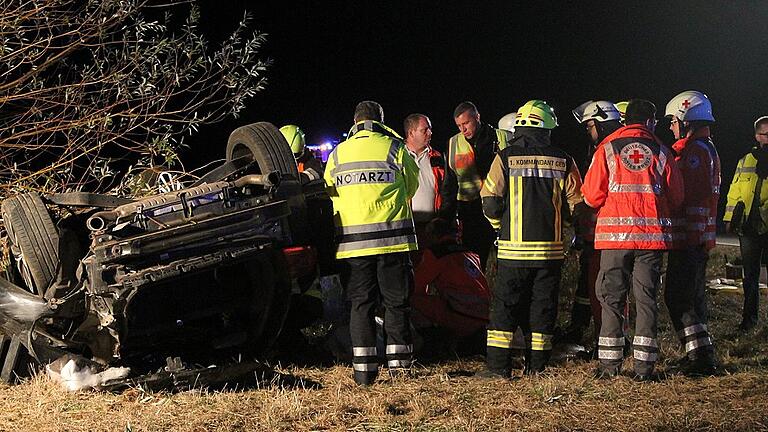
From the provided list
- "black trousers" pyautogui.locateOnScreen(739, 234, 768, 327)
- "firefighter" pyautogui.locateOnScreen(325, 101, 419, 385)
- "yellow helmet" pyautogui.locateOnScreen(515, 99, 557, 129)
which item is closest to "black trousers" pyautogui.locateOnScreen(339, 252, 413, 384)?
"firefighter" pyautogui.locateOnScreen(325, 101, 419, 385)

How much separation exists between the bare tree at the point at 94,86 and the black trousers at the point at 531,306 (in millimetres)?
3005

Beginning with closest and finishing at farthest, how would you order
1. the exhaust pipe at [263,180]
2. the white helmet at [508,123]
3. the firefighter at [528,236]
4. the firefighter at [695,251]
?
the exhaust pipe at [263,180]
the firefighter at [528,236]
the firefighter at [695,251]
the white helmet at [508,123]

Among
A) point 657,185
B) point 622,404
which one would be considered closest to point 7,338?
→ point 622,404

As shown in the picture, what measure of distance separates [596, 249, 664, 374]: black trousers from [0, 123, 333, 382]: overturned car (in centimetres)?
186

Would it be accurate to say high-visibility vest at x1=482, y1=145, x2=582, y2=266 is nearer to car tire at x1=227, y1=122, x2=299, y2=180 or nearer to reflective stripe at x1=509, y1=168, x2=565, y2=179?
reflective stripe at x1=509, y1=168, x2=565, y2=179

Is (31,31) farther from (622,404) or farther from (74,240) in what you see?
(622,404)

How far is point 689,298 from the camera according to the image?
6172mm

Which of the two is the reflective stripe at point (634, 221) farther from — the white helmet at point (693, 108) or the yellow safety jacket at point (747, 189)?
the yellow safety jacket at point (747, 189)

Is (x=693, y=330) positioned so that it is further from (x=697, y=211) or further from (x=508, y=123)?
(x=508, y=123)

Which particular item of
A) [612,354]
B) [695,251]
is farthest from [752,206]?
[612,354]

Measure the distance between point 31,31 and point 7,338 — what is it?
264 cm

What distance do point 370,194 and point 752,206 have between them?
4.32 m

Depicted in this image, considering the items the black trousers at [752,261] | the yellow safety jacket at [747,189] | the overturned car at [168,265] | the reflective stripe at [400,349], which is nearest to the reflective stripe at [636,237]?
the reflective stripe at [400,349]

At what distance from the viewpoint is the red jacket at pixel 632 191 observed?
5.74 m
